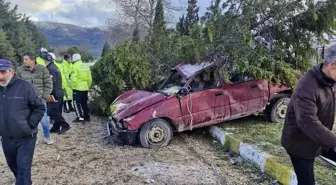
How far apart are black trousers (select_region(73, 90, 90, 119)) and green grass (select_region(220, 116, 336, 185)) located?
3.35 meters

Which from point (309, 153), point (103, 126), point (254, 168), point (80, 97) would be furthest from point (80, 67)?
point (309, 153)

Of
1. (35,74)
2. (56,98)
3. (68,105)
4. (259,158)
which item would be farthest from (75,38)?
(259,158)

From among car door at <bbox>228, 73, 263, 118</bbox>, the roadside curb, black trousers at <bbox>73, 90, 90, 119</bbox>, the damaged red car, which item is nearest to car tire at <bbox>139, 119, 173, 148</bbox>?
the damaged red car

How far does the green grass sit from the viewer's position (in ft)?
13.4

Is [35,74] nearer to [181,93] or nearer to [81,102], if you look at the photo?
[81,102]

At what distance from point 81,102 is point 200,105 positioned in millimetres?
3250

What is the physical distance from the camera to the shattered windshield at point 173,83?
262 inches

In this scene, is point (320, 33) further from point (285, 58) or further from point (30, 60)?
point (30, 60)

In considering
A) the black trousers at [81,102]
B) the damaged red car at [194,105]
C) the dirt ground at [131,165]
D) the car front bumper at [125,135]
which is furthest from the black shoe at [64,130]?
the car front bumper at [125,135]

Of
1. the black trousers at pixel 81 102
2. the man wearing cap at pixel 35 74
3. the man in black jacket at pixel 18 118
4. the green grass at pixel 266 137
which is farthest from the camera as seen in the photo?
the black trousers at pixel 81 102

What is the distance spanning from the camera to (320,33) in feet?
22.3

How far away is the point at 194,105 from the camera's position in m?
6.16

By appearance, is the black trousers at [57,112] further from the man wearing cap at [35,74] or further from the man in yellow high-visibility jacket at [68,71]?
the man in yellow high-visibility jacket at [68,71]

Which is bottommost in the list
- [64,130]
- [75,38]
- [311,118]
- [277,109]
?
[64,130]
